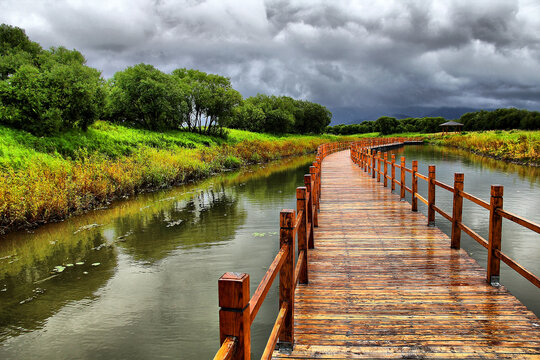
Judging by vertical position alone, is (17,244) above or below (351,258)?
below

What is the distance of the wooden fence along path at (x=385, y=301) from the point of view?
321 centimetres

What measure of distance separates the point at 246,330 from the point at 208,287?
17.6 ft

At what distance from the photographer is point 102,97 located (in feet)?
66.8

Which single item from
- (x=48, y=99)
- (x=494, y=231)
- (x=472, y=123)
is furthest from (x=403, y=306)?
(x=472, y=123)

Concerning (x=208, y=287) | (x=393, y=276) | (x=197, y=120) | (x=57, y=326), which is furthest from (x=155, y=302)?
(x=197, y=120)

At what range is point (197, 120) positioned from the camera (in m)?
38.3

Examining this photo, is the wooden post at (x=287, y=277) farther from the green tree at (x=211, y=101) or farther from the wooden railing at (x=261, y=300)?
the green tree at (x=211, y=101)

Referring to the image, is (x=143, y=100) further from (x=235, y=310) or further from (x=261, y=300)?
(x=235, y=310)

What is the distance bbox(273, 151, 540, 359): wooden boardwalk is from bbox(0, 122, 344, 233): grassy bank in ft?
27.6

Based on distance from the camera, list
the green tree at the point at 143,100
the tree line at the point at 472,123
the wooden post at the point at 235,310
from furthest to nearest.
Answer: the tree line at the point at 472,123, the green tree at the point at 143,100, the wooden post at the point at 235,310

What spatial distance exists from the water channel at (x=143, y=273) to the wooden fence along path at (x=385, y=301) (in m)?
1.60

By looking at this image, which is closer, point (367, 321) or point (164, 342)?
point (367, 321)

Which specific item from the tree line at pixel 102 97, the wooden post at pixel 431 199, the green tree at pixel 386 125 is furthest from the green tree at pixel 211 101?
the green tree at pixel 386 125

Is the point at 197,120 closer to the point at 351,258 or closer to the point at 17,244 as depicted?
the point at 17,244
